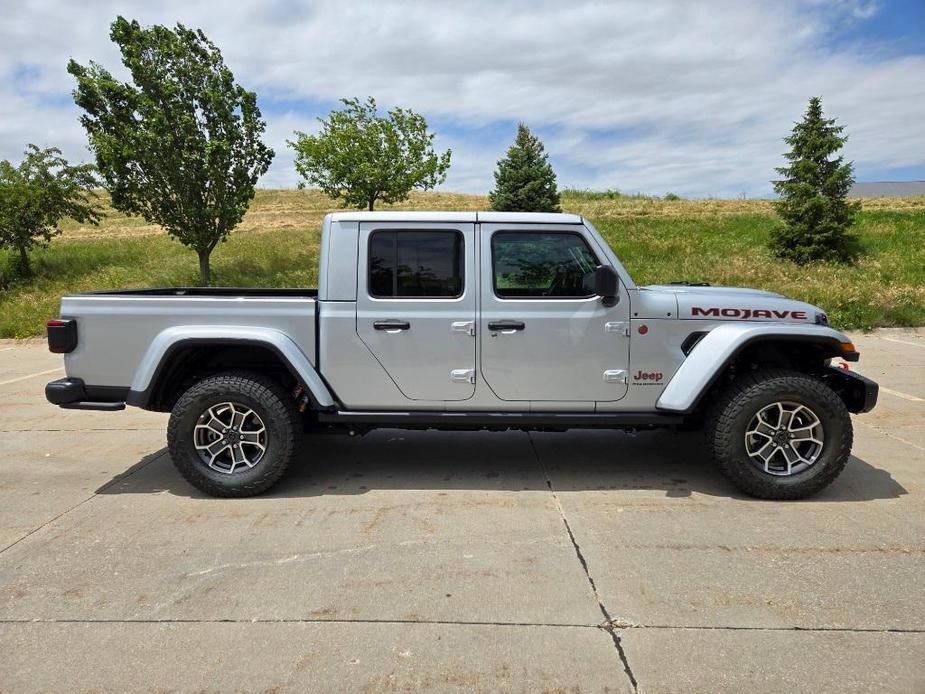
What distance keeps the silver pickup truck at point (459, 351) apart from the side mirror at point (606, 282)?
1cm

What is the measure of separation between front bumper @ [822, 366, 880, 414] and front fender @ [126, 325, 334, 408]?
11.2 feet

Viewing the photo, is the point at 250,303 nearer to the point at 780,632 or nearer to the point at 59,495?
the point at 59,495

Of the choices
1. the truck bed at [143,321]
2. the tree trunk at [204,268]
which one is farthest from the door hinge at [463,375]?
Answer: the tree trunk at [204,268]

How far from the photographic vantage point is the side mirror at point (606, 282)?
13.0 ft

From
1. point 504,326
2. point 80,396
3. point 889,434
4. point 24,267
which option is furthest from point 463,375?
point 24,267

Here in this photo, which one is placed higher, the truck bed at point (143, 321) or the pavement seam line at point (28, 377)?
the truck bed at point (143, 321)

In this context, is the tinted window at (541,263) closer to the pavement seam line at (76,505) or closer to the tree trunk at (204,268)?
the pavement seam line at (76,505)

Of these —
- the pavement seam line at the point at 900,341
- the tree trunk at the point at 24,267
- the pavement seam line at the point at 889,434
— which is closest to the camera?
the pavement seam line at the point at 889,434

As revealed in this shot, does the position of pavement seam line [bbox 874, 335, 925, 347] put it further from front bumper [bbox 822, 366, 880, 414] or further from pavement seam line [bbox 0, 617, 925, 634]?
pavement seam line [bbox 0, 617, 925, 634]

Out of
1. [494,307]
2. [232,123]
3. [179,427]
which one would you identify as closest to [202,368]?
[179,427]

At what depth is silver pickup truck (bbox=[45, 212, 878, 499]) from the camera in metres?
4.05

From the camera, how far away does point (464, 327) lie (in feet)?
13.4

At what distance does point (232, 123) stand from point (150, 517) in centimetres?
1575

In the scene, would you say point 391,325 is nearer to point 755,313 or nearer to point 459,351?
point 459,351
